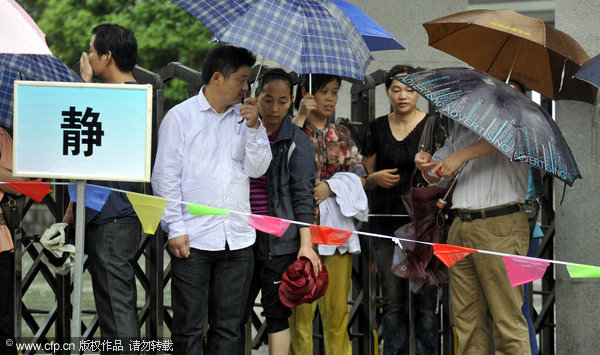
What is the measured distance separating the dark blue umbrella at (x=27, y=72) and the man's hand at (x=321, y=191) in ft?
5.62

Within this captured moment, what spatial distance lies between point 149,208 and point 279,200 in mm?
980

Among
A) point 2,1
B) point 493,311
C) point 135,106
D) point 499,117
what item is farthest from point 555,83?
point 2,1

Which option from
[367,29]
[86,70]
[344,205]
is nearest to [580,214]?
[344,205]

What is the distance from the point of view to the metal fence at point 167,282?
5.85 metres

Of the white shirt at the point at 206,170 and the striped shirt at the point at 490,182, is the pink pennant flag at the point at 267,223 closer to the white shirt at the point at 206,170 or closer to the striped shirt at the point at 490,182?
the white shirt at the point at 206,170

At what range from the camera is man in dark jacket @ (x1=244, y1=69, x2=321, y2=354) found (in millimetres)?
5234

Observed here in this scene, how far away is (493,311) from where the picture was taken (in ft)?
16.8

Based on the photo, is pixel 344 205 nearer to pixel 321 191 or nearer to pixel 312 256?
pixel 321 191

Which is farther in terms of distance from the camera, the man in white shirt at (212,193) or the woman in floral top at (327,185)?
the woman in floral top at (327,185)

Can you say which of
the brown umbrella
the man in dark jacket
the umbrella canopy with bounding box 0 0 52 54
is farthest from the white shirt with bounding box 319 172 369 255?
the umbrella canopy with bounding box 0 0 52 54

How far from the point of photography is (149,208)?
179 inches

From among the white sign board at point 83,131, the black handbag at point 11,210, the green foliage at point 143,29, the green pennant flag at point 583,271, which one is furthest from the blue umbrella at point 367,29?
the green foliage at point 143,29

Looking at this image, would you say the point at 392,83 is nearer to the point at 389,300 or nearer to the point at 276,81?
the point at 276,81

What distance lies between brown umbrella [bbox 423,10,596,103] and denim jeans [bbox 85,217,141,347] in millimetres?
2473
